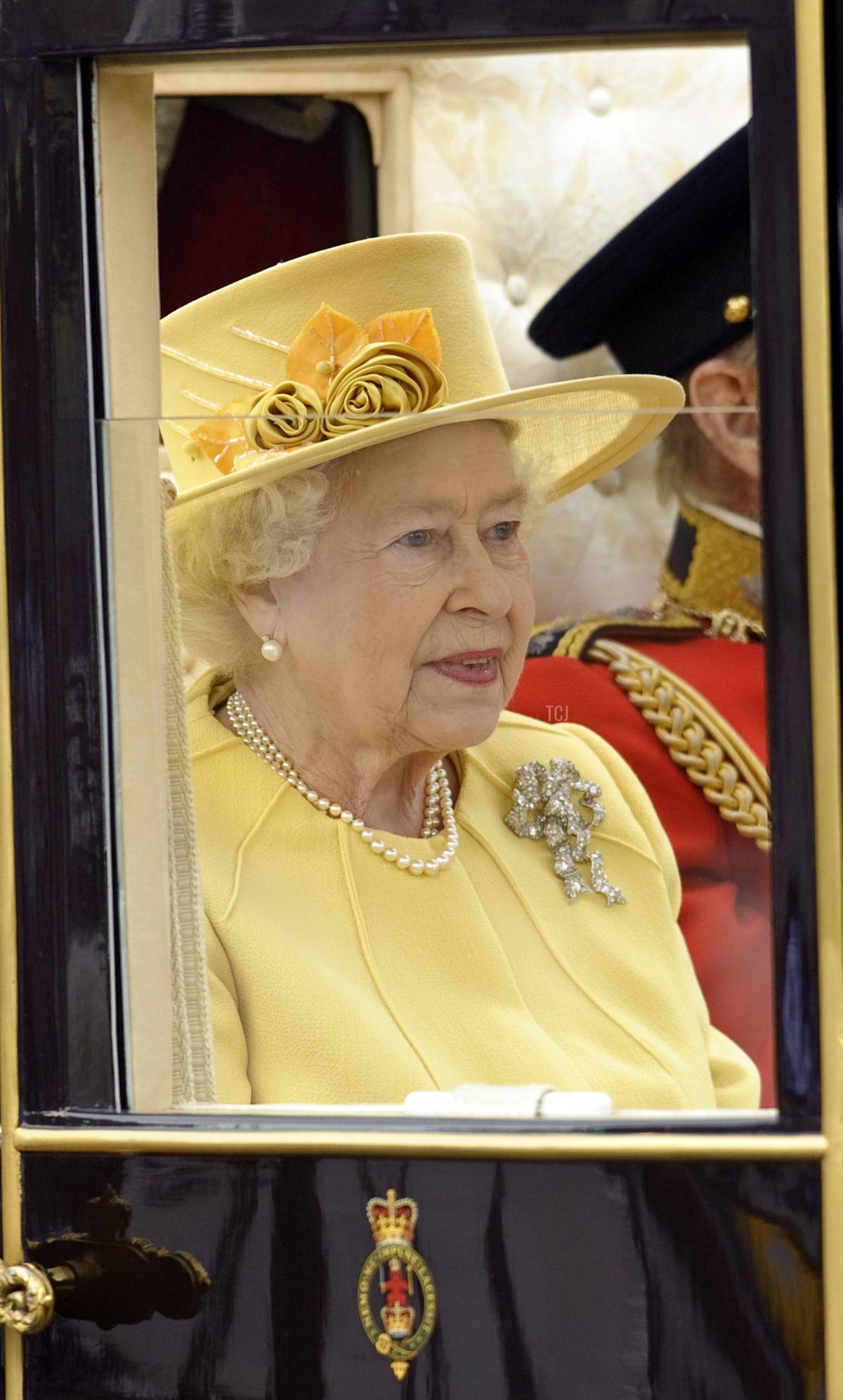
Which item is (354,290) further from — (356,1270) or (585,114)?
(585,114)

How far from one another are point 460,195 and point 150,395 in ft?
5.38

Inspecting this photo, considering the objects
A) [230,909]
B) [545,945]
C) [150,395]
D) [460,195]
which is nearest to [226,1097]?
[230,909]

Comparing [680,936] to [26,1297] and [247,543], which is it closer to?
[247,543]

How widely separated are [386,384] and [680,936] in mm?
500

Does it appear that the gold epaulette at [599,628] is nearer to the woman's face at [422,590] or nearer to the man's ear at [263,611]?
the woman's face at [422,590]

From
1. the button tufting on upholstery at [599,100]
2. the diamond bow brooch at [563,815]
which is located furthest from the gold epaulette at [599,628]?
the button tufting on upholstery at [599,100]

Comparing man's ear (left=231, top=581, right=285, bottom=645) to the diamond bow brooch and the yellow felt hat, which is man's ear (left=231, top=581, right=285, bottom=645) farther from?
the diamond bow brooch

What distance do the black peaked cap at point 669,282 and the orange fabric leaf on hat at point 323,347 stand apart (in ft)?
2.20

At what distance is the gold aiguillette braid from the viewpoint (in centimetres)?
127

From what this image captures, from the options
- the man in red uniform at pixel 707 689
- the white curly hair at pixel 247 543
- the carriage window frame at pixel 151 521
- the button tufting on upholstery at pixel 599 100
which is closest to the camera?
the carriage window frame at pixel 151 521

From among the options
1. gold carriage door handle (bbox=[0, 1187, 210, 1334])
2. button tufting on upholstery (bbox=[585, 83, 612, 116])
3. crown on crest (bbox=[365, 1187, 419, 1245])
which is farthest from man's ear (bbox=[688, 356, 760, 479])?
button tufting on upholstery (bbox=[585, 83, 612, 116])

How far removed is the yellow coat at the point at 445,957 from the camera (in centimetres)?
Answer: 125

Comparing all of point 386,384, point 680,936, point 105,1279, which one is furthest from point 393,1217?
point 386,384

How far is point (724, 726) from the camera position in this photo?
149 centimetres
